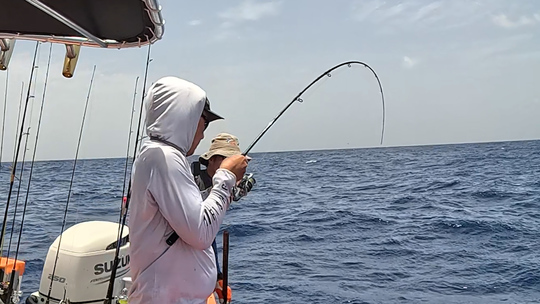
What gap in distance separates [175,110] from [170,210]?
1.07 ft

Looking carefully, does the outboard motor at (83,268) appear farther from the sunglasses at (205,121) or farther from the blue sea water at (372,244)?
the blue sea water at (372,244)

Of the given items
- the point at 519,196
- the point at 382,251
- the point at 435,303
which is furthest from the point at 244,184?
the point at 519,196

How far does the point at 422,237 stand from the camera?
8.80 metres

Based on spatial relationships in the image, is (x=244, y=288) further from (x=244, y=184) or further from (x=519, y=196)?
(x=519, y=196)

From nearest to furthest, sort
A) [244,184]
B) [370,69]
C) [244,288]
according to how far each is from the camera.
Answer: [244,184] < [370,69] < [244,288]

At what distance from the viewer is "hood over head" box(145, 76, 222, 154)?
1.71 m

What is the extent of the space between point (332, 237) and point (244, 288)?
3.26 m

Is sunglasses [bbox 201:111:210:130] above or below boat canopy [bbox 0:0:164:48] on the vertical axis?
below

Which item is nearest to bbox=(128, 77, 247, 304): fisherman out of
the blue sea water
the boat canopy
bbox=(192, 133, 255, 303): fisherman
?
the boat canopy

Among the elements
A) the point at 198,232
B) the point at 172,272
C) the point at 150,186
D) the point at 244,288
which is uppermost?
the point at 150,186

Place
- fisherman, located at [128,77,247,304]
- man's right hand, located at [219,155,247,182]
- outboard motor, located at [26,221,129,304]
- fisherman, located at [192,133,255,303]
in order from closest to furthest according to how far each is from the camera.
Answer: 1. fisherman, located at [128,77,247,304]
2. man's right hand, located at [219,155,247,182]
3. fisherman, located at [192,133,255,303]
4. outboard motor, located at [26,221,129,304]

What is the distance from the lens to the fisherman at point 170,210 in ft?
5.37

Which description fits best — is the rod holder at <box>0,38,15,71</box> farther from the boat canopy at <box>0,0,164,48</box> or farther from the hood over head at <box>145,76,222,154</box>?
the hood over head at <box>145,76,222,154</box>

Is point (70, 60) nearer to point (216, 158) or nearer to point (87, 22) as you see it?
point (87, 22)
